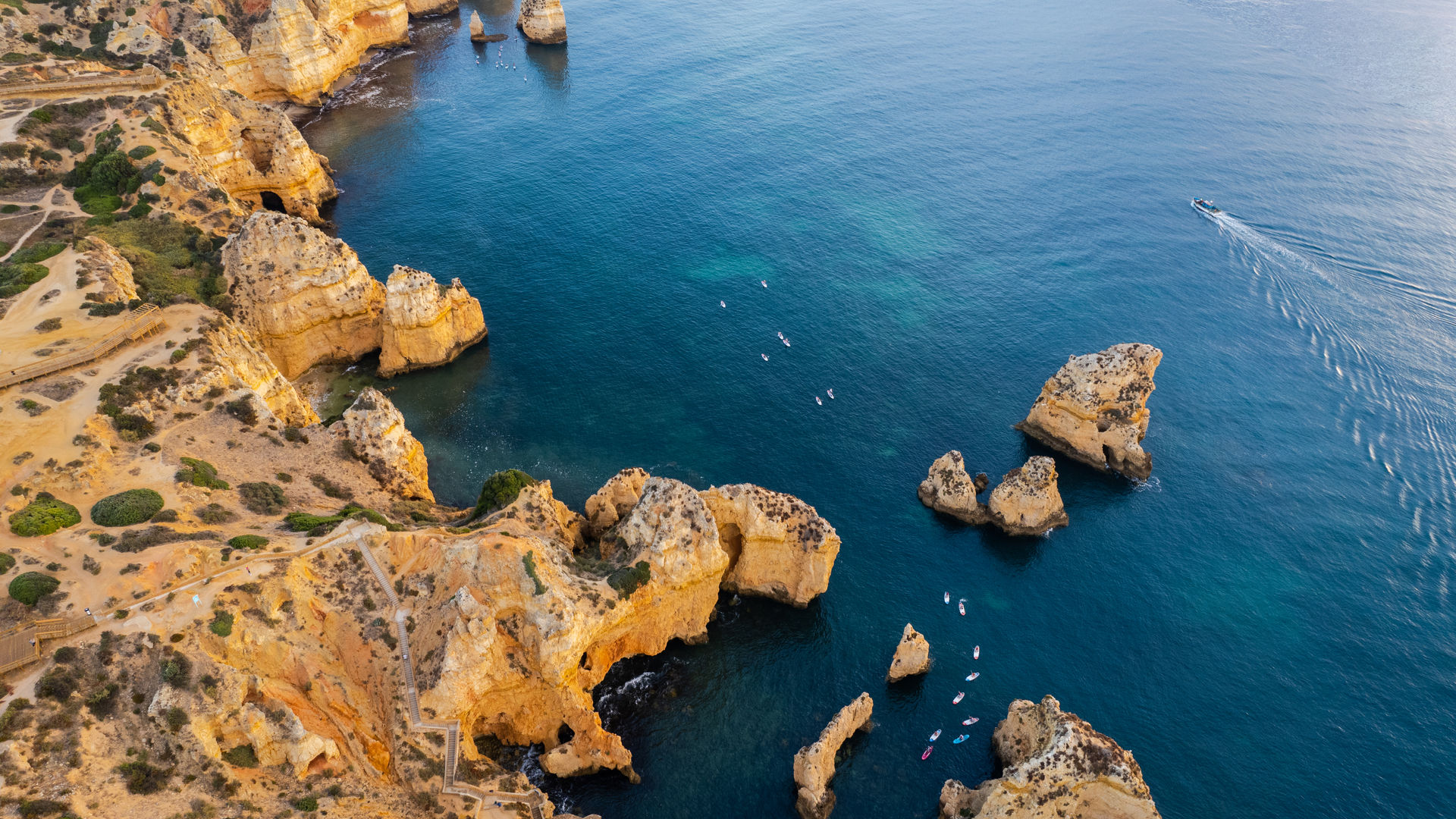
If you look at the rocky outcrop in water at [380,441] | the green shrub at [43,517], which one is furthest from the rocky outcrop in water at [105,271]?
the green shrub at [43,517]

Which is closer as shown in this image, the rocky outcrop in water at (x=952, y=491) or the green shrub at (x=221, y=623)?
the green shrub at (x=221, y=623)

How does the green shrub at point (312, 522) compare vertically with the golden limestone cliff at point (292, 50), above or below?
below

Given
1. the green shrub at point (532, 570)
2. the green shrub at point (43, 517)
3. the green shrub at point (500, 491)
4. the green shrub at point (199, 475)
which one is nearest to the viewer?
the green shrub at point (43, 517)

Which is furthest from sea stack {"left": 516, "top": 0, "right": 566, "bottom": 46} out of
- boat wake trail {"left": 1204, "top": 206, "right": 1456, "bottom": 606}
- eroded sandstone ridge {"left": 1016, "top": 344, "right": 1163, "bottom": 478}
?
eroded sandstone ridge {"left": 1016, "top": 344, "right": 1163, "bottom": 478}

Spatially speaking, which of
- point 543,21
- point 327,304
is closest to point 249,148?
point 327,304

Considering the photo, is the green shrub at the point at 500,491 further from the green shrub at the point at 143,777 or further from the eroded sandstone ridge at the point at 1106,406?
the eroded sandstone ridge at the point at 1106,406

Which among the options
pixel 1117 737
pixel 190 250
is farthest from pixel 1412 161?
pixel 190 250
